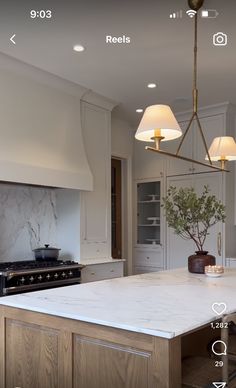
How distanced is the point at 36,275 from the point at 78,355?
188 centimetres

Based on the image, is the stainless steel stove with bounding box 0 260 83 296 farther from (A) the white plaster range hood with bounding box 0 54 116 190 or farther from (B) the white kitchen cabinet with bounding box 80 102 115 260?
(A) the white plaster range hood with bounding box 0 54 116 190

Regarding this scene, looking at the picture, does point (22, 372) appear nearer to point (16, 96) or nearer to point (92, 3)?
point (92, 3)

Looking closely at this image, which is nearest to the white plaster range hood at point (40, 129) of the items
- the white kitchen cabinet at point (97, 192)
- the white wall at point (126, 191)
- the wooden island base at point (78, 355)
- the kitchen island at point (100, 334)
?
the white kitchen cabinet at point (97, 192)

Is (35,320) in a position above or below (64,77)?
below

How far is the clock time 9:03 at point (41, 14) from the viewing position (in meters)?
2.47

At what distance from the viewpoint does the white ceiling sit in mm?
2467

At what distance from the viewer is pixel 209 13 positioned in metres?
2.55

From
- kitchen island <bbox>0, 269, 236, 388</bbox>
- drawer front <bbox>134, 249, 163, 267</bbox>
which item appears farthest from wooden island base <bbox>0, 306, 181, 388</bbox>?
drawer front <bbox>134, 249, 163, 267</bbox>

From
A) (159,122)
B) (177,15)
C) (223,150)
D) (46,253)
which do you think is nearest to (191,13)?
(177,15)

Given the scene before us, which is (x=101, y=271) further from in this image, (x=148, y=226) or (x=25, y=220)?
(x=148, y=226)

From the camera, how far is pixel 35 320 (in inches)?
65.9

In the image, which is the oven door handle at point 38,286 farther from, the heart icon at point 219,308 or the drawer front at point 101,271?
the heart icon at point 219,308

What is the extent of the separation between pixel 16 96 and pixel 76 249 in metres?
1.65

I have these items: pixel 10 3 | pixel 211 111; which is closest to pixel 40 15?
pixel 10 3
